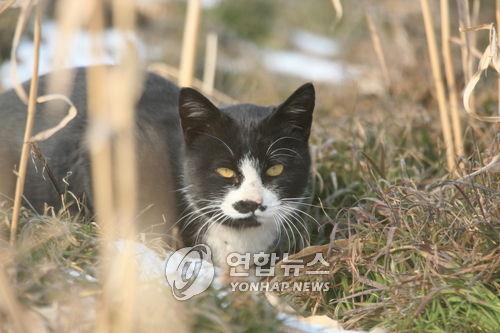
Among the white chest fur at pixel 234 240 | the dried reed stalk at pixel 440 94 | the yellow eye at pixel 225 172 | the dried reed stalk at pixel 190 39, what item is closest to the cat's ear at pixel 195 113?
the yellow eye at pixel 225 172

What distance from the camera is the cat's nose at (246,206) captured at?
2.70m

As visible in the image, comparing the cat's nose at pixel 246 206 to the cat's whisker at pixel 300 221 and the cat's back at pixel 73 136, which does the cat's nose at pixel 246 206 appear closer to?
the cat's whisker at pixel 300 221

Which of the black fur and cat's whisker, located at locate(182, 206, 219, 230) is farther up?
the black fur

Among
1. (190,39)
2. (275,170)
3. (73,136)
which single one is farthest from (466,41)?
(73,136)

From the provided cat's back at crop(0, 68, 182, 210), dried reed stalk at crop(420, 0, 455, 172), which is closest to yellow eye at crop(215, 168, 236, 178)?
cat's back at crop(0, 68, 182, 210)

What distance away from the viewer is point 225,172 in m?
2.81

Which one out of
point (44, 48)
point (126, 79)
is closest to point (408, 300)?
point (126, 79)

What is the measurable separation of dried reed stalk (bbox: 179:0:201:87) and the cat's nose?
93 cm

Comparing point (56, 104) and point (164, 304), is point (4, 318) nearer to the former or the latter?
point (164, 304)

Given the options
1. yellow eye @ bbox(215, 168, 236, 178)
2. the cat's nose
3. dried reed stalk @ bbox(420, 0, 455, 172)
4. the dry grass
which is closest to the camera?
the dry grass

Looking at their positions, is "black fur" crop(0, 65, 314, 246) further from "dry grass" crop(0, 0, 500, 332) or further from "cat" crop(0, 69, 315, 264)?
"dry grass" crop(0, 0, 500, 332)

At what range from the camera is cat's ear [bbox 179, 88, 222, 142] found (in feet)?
8.98

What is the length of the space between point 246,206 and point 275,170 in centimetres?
23

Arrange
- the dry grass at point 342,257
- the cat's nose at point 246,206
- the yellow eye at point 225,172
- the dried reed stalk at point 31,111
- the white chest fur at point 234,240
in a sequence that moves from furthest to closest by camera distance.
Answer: the white chest fur at point 234,240, the yellow eye at point 225,172, the cat's nose at point 246,206, the dried reed stalk at point 31,111, the dry grass at point 342,257
